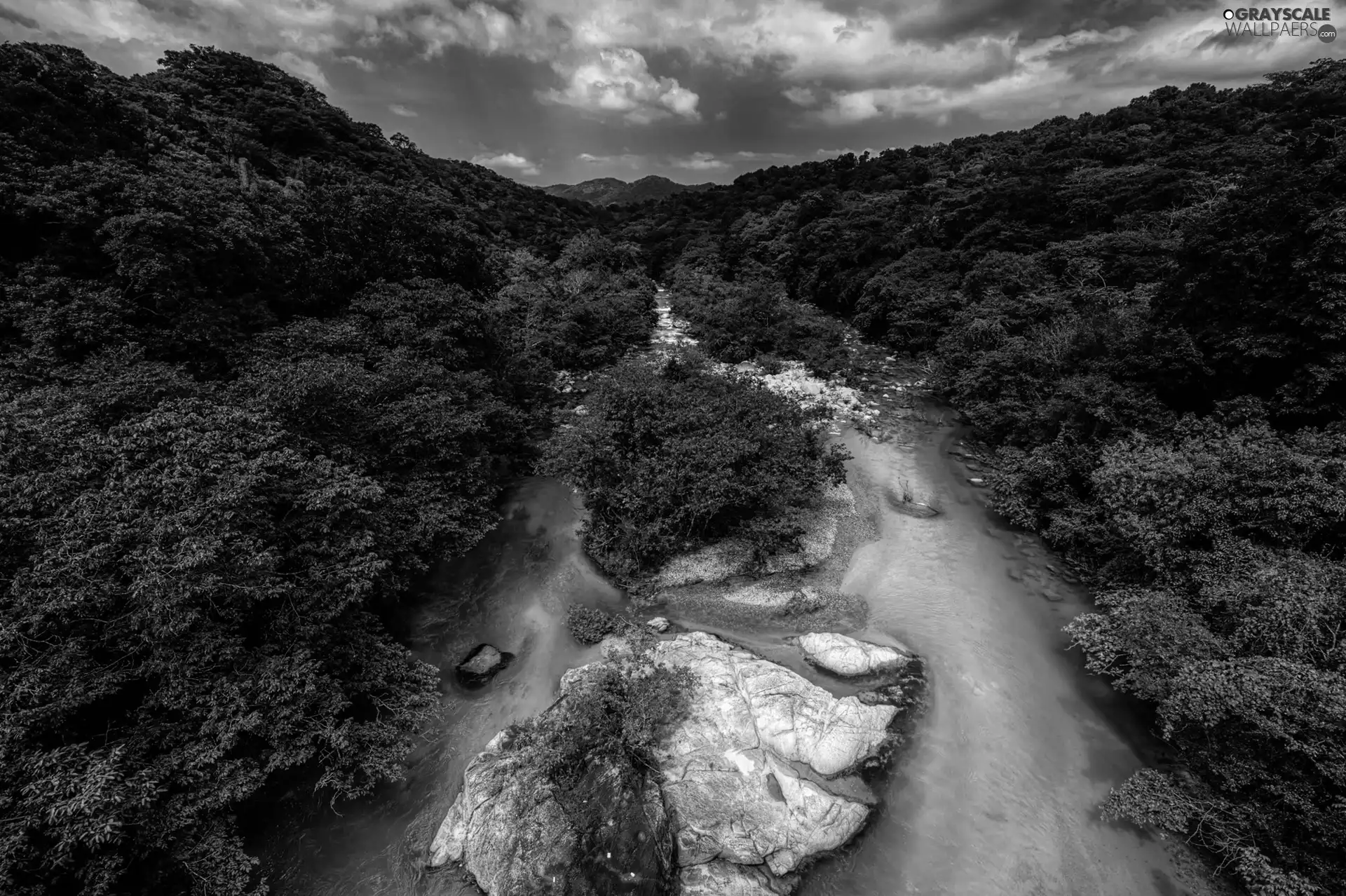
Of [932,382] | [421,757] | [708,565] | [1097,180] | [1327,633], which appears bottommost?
[421,757]

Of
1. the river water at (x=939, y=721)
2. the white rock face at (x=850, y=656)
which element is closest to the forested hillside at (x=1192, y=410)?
the river water at (x=939, y=721)

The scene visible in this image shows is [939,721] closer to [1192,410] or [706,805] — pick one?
[706,805]

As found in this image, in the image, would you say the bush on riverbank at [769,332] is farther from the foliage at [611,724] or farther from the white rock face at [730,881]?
the white rock face at [730,881]

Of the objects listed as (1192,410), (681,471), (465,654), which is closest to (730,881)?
(465,654)

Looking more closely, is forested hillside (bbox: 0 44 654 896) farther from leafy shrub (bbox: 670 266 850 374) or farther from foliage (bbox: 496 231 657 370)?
leafy shrub (bbox: 670 266 850 374)

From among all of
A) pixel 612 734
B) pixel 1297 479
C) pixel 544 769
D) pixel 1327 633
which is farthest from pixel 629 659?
pixel 1297 479

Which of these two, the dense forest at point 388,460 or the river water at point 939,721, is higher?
the dense forest at point 388,460

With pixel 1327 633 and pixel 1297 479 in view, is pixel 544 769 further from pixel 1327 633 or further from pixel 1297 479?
pixel 1297 479
